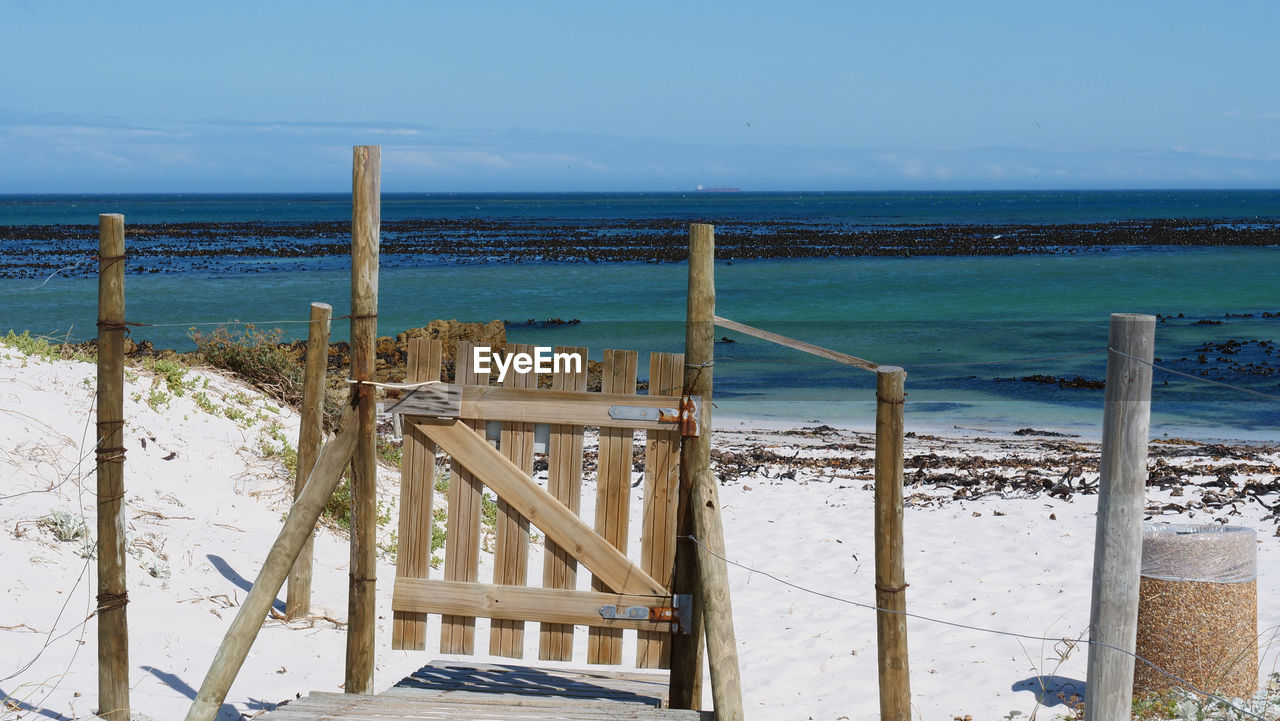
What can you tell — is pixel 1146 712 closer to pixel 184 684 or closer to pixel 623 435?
pixel 623 435

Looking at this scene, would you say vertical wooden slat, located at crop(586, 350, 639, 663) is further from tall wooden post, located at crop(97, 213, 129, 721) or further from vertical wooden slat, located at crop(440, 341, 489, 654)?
tall wooden post, located at crop(97, 213, 129, 721)

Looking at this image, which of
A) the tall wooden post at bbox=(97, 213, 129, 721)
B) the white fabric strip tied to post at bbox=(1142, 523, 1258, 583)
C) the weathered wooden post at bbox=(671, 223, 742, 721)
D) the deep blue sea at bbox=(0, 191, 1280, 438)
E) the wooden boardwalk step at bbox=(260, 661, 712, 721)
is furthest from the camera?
the deep blue sea at bbox=(0, 191, 1280, 438)

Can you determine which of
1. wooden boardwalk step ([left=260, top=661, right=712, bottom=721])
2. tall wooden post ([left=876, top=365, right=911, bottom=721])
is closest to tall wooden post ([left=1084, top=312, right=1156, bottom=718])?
tall wooden post ([left=876, top=365, right=911, bottom=721])

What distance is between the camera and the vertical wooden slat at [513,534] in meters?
4.70

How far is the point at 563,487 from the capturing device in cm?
476

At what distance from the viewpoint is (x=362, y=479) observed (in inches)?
184

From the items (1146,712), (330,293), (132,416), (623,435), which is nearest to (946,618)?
(1146,712)

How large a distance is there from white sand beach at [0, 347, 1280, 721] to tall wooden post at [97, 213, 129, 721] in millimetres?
275

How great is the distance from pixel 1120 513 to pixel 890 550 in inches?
32.7

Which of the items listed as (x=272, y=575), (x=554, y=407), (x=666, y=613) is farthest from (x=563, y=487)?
(x=272, y=575)

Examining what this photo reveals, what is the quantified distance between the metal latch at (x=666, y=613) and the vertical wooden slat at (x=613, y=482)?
0.34ft

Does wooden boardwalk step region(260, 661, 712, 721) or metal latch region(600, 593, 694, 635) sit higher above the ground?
metal latch region(600, 593, 694, 635)

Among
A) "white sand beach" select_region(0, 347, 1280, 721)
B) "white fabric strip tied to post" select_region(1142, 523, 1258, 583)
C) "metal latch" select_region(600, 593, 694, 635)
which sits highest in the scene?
"white fabric strip tied to post" select_region(1142, 523, 1258, 583)

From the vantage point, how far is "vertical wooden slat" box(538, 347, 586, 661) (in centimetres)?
465
